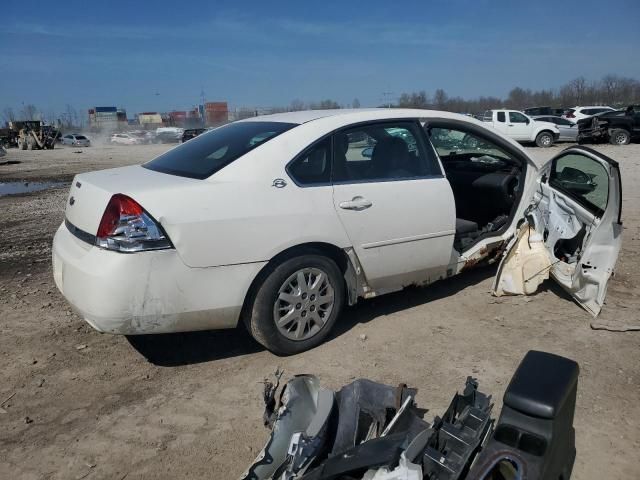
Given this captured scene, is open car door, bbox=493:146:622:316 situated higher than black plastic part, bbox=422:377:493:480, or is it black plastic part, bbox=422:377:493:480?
open car door, bbox=493:146:622:316

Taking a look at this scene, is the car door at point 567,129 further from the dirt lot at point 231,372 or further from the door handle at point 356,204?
the door handle at point 356,204

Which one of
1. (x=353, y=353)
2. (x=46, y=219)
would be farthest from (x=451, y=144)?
(x=46, y=219)

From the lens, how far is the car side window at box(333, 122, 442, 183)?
3.61 metres

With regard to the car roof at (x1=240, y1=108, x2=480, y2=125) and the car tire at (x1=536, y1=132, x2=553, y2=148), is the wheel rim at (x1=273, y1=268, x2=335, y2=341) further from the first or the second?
the car tire at (x1=536, y1=132, x2=553, y2=148)

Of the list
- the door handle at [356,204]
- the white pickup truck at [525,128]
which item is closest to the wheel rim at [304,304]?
the door handle at [356,204]

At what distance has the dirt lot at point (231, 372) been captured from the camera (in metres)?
2.60

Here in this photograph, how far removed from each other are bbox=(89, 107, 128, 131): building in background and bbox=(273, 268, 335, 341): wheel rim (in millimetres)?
74220

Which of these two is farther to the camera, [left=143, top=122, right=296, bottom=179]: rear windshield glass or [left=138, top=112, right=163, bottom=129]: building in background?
[left=138, top=112, right=163, bottom=129]: building in background

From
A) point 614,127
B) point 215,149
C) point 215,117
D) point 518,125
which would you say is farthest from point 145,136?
point 215,149

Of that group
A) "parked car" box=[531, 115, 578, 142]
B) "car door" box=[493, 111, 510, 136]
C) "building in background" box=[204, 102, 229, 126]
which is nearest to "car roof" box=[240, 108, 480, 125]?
"car door" box=[493, 111, 510, 136]

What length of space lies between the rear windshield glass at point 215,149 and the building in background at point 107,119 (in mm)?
73224

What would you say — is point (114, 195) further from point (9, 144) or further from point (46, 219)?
point (9, 144)

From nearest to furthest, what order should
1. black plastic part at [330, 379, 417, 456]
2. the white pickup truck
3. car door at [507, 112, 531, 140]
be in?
black plastic part at [330, 379, 417, 456] < the white pickup truck < car door at [507, 112, 531, 140]

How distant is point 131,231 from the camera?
9.49 ft
